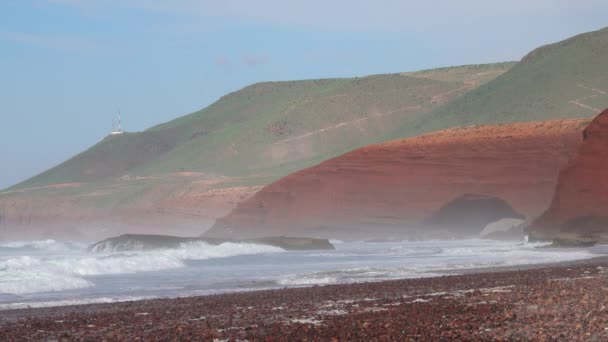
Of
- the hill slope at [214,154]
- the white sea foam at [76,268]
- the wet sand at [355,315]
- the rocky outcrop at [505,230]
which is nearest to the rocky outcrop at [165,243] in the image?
the white sea foam at [76,268]

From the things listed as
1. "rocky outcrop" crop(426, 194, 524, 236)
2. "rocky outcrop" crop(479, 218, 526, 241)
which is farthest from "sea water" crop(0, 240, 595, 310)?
"rocky outcrop" crop(426, 194, 524, 236)

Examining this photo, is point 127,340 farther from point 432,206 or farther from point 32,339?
point 432,206

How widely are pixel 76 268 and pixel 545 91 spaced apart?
6818 cm

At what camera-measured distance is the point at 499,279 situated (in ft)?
72.4

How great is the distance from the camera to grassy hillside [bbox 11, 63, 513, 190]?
123 metres

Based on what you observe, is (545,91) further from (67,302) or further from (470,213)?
(67,302)

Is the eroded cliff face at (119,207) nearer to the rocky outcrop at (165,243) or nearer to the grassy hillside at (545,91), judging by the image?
the grassy hillside at (545,91)

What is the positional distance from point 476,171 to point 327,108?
67978 mm

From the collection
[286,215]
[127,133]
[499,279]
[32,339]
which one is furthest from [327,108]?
[32,339]

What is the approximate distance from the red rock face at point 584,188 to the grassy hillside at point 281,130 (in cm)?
6716

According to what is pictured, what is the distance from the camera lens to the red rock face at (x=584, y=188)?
4175 cm

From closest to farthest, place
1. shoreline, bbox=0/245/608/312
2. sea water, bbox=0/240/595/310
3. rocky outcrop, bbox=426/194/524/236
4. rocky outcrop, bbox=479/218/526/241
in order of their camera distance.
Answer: shoreline, bbox=0/245/608/312 < sea water, bbox=0/240/595/310 < rocky outcrop, bbox=479/218/526/241 < rocky outcrop, bbox=426/194/524/236

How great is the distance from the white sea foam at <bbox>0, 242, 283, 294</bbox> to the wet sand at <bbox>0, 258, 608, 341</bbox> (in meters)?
5.30

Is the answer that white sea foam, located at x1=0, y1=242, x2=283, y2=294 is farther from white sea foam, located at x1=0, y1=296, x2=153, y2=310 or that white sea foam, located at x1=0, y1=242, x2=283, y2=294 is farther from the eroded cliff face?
the eroded cliff face
